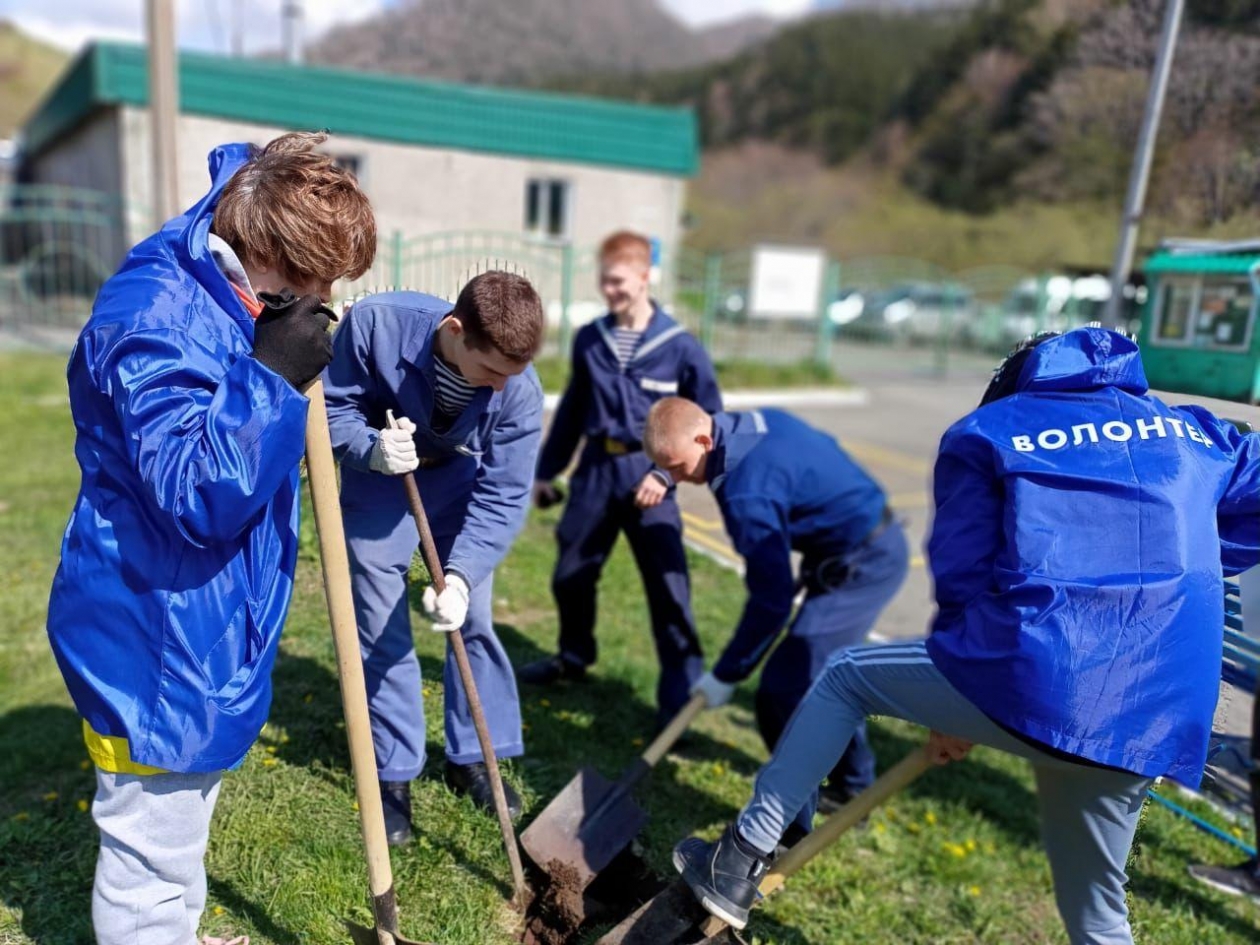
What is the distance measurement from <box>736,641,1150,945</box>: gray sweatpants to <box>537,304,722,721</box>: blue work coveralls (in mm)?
1371

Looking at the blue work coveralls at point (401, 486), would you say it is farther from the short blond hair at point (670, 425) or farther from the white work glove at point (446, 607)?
the short blond hair at point (670, 425)

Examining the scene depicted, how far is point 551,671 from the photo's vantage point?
13.4 feet

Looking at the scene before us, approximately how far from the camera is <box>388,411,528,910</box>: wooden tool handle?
239cm

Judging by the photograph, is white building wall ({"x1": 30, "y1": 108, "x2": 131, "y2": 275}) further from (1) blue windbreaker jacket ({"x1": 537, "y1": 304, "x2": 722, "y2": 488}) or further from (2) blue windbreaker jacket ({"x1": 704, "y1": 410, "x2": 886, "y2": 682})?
(2) blue windbreaker jacket ({"x1": 704, "y1": 410, "x2": 886, "y2": 682})

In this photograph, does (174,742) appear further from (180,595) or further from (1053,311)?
(1053,311)

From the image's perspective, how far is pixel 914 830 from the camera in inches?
136

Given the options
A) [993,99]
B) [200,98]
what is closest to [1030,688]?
[993,99]

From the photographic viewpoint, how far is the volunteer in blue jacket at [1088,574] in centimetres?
183

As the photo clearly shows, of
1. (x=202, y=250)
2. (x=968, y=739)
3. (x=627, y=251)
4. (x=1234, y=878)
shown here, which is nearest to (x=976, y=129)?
(x=627, y=251)

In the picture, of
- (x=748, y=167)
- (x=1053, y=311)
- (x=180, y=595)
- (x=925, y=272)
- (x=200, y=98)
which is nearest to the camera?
(x=180, y=595)

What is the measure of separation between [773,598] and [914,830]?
1.18 metres

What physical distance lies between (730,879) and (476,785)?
101 cm

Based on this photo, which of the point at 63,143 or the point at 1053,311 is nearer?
the point at 1053,311

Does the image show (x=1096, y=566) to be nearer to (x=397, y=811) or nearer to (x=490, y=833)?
(x=490, y=833)
